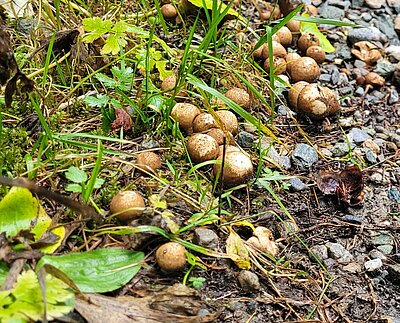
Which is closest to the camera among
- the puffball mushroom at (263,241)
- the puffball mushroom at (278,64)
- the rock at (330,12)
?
the puffball mushroom at (263,241)

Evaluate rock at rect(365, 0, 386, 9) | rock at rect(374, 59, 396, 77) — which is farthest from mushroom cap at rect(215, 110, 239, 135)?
rock at rect(365, 0, 386, 9)

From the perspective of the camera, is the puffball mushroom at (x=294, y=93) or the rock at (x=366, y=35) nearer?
the puffball mushroom at (x=294, y=93)

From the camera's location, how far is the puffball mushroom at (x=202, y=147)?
7.65 feet

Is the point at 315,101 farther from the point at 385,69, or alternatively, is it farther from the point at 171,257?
the point at 171,257

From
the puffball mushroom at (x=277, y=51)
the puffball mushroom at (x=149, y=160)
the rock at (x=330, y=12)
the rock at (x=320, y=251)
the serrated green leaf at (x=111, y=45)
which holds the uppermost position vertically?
the serrated green leaf at (x=111, y=45)

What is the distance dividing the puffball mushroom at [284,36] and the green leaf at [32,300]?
197 cm

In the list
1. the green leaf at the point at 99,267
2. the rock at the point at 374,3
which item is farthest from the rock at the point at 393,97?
the green leaf at the point at 99,267

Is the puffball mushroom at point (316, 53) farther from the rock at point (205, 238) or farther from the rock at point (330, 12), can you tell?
the rock at point (205, 238)

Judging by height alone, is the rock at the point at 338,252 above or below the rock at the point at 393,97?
below

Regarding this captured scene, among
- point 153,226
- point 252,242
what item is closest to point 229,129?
point 252,242

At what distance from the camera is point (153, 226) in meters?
1.96

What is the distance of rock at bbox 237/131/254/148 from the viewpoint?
2588 millimetres

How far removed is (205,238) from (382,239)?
0.75 m

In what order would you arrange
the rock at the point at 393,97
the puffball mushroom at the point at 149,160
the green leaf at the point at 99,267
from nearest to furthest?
1. the green leaf at the point at 99,267
2. the puffball mushroom at the point at 149,160
3. the rock at the point at 393,97
